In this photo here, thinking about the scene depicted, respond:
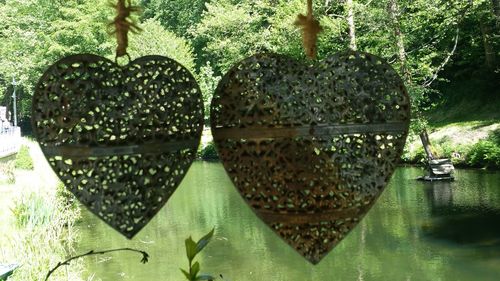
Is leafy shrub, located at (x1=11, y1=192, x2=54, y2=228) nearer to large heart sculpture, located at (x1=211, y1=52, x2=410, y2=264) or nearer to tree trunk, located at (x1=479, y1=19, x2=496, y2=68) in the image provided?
large heart sculpture, located at (x1=211, y1=52, x2=410, y2=264)

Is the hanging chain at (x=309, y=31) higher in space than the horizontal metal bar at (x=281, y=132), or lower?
higher

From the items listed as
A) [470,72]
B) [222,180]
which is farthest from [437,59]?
[222,180]

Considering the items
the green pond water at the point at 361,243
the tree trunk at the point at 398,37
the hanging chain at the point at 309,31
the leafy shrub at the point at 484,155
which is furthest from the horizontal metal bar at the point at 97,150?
the leafy shrub at the point at 484,155

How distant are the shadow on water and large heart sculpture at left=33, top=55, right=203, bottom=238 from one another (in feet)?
22.4

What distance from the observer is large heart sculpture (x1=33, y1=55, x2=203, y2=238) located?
44.0 inches

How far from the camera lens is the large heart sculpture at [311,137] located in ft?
3.88

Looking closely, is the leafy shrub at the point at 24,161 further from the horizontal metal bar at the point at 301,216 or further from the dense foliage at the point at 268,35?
the horizontal metal bar at the point at 301,216

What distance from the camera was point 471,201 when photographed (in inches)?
373

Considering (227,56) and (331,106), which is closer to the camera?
(331,106)

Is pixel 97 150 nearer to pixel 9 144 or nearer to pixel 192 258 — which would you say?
pixel 192 258

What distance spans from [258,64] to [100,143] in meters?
0.31

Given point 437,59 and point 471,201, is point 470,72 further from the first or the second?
point 471,201

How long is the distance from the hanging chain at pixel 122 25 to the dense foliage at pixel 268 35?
7.33m

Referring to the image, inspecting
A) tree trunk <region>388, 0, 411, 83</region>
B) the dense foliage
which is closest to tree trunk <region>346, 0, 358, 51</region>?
the dense foliage
